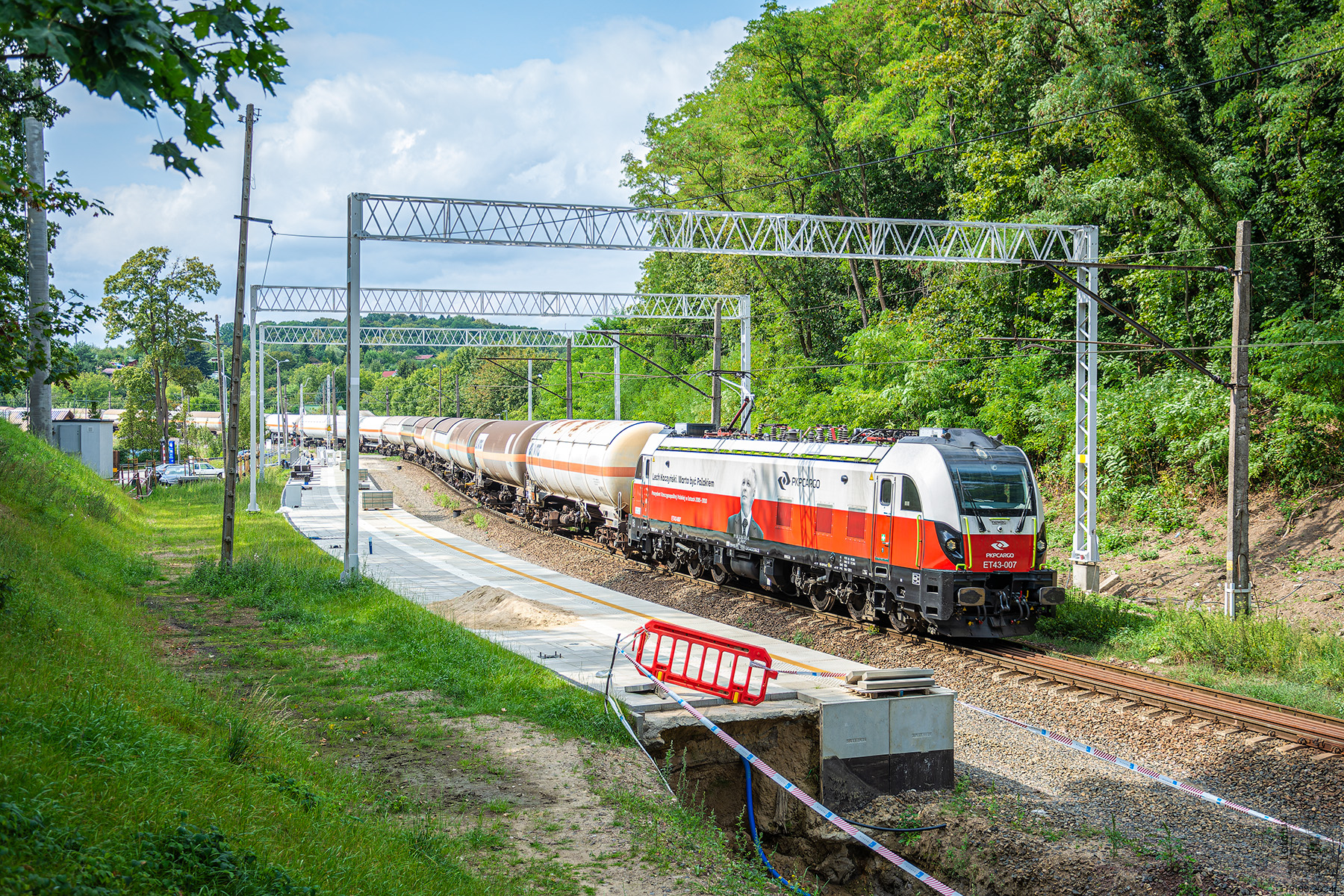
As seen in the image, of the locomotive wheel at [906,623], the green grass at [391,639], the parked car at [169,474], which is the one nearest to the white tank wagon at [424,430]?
the parked car at [169,474]

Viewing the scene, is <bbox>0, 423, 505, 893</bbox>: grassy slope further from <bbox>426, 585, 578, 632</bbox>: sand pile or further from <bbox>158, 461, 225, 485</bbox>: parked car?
<bbox>158, 461, 225, 485</bbox>: parked car

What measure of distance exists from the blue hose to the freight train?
5.95m

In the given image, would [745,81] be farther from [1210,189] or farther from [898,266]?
[1210,189]

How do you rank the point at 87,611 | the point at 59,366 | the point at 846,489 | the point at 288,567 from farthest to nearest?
the point at 288,567 < the point at 846,489 < the point at 87,611 < the point at 59,366

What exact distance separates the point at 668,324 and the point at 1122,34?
39.5 metres

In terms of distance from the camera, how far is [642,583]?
79.2 feet

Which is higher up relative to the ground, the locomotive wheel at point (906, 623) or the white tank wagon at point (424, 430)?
the white tank wagon at point (424, 430)

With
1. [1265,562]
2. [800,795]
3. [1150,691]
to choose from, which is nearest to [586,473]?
[1265,562]

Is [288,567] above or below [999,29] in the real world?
below

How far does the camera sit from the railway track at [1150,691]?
1119 centimetres

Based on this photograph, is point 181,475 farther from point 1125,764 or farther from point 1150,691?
point 1125,764

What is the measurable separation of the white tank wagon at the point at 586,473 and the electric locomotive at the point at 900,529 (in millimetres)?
6075

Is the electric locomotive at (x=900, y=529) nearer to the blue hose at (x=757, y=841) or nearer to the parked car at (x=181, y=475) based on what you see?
the blue hose at (x=757, y=841)

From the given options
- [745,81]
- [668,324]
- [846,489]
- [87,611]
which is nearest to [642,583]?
[846,489]
